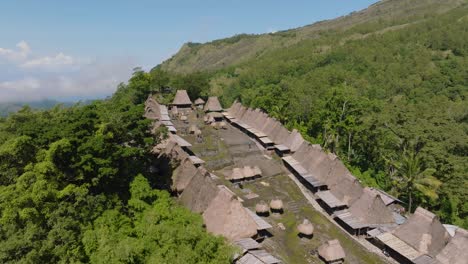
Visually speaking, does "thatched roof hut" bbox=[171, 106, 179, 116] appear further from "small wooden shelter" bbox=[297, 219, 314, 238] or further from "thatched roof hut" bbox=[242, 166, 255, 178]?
"small wooden shelter" bbox=[297, 219, 314, 238]

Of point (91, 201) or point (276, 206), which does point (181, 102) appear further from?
point (91, 201)

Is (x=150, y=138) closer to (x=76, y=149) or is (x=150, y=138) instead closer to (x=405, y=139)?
(x=76, y=149)

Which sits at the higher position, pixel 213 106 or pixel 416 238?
pixel 213 106

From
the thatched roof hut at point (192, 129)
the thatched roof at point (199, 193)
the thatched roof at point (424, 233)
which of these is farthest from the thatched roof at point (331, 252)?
the thatched roof hut at point (192, 129)

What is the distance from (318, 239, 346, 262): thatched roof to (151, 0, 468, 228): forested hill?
1488cm

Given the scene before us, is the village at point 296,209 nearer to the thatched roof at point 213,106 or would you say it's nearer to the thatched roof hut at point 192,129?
the thatched roof hut at point 192,129

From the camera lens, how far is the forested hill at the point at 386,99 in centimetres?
3428

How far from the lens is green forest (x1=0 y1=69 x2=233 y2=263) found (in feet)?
55.5

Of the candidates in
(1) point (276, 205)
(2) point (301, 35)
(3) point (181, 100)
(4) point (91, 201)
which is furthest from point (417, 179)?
(2) point (301, 35)

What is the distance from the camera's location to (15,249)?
1695 cm

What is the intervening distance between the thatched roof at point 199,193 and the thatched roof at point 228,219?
3.98 ft

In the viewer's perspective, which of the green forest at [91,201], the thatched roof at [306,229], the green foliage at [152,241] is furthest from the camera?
the thatched roof at [306,229]

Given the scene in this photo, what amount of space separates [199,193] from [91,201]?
8.22m

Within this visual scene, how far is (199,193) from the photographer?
1050 inches
